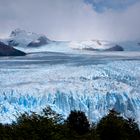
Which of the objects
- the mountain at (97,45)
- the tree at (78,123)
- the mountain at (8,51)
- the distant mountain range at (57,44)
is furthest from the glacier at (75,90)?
the mountain at (97,45)

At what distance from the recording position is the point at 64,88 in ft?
114

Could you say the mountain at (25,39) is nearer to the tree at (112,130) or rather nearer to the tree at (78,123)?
the tree at (78,123)

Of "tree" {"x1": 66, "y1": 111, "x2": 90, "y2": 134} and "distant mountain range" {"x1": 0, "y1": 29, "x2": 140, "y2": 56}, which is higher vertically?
"distant mountain range" {"x1": 0, "y1": 29, "x2": 140, "y2": 56}

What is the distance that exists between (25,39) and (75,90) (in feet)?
175

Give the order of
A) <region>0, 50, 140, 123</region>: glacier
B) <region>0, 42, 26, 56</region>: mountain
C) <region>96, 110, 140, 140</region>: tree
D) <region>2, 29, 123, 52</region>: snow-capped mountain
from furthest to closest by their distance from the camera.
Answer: <region>2, 29, 123, 52</region>: snow-capped mountain
<region>0, 42, 26, 56</region>: mountain
<region>0, 50, 140, 123</region>: glacier
<region>96, 110, 140, 140</region>: tree

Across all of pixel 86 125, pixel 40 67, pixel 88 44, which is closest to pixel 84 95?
pixel 40 67

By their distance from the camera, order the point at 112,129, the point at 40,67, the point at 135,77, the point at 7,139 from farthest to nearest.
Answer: the point at 40,67
the point at 135,77
the point at 112,129
the point at 7,139

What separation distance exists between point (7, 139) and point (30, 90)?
22.5 metres

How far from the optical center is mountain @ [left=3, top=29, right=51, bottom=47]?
80150 millimetres

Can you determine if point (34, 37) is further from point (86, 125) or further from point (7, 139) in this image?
point (7, 139)

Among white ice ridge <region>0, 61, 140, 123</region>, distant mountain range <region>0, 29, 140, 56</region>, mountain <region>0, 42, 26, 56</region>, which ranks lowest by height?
white ice ridge <region>0, 61, 140, 123</region>

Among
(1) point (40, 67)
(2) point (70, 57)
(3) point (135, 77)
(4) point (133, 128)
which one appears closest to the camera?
(4) point (133, 128)

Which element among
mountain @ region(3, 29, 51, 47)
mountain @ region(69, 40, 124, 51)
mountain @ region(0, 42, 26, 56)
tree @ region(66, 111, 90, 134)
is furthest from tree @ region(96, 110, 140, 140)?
mountain @ region(3, 29, 51, 47)

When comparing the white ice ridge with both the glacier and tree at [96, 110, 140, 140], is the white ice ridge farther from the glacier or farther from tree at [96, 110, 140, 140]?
tree at [96, 110, 140, 140]
